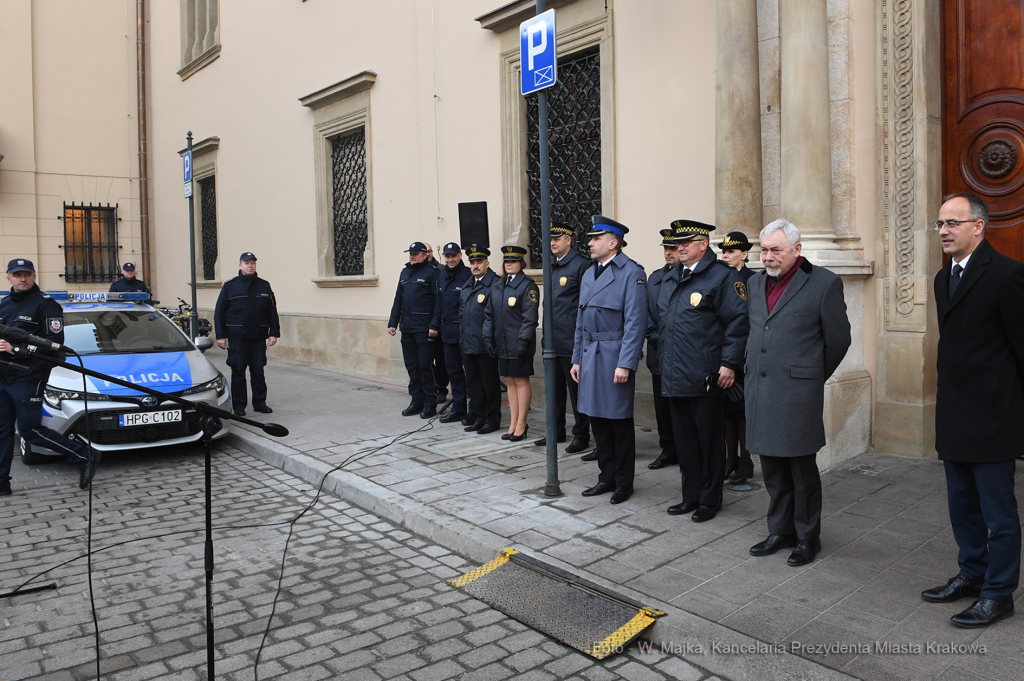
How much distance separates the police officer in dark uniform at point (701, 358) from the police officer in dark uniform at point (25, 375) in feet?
15.0

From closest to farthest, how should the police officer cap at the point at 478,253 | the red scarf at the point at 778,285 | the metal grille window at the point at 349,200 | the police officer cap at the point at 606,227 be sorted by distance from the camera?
1. the red scarf at the point at 778,285
2. the police officer cap at the point at 606,227
3. the police officer cap at the point at 478,253
4. the metal grille window at the point at 349,200

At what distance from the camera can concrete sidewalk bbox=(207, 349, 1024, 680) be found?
3359mm

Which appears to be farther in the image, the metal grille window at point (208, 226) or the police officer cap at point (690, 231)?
the metal grille window at point (208, 226)

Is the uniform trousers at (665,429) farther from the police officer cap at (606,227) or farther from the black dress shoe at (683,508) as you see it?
the police officer cap at (606,227)

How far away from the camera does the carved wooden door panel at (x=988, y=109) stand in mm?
5957

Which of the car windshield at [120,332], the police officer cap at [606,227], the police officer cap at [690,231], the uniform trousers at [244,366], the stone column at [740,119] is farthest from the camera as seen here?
the uniform trousers at [244,366]

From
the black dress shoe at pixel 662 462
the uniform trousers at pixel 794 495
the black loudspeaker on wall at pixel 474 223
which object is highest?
the black loudspeaker on wall at pixel 474 223

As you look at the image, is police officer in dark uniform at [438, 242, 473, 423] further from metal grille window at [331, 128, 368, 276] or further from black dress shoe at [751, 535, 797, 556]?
black dress shoe at [751, 535, 797, 556]

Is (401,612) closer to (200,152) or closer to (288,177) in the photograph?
(288,177)

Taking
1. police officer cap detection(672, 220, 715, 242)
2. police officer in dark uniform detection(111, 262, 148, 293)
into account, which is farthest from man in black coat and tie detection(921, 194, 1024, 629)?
police officer in dark uniform detection(111, 262, 148, 293)

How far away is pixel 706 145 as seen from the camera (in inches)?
297

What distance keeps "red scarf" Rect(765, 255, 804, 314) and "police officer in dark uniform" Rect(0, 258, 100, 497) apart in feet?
17.1

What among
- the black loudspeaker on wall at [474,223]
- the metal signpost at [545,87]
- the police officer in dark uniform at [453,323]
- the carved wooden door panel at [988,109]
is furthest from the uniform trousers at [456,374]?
the carved wooden door panel at [988,109]

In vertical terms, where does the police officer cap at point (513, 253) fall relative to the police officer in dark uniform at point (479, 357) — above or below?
above
